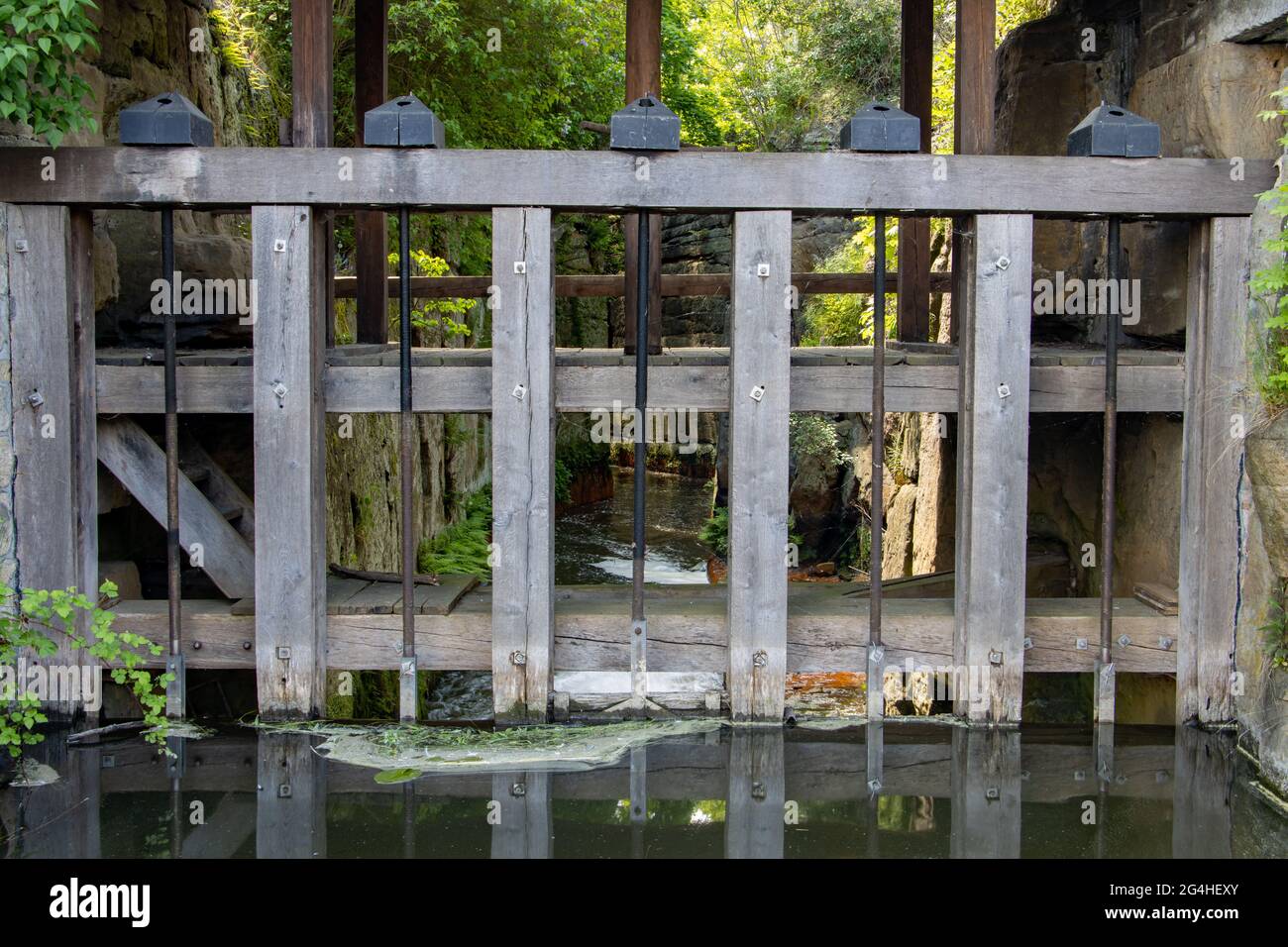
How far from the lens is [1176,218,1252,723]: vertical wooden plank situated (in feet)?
18.5

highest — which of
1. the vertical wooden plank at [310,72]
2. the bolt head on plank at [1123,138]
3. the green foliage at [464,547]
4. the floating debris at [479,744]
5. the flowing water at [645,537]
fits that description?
the vertical wooden plank at [310,72]

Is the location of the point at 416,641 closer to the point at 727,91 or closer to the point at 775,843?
the point at 775,843

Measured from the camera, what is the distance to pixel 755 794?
195 inches

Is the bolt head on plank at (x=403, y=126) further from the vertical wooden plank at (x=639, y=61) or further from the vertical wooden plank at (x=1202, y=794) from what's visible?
the vertical wooden plank at (x=1202, y=794)

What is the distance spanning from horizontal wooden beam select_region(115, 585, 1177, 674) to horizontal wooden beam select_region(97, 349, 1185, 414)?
98 cm

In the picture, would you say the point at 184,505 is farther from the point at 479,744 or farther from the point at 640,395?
the point at 640,395

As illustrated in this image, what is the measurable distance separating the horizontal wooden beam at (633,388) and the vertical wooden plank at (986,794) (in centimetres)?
153

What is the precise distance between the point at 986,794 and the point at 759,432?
1.80 metres

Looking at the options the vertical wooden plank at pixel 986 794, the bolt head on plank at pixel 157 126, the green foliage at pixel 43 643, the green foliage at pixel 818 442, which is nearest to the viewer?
the vertical wooden plank at pixel 986 794

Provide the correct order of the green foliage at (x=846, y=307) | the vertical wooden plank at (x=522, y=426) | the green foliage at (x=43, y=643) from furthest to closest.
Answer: the green foliage at (x=846, y=307) → the vertical wooden plank at (x=522, y=426) → the green foliage at (x=43, y=643)

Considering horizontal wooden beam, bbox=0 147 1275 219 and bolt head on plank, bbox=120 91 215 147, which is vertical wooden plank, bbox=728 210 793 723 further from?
bolt head on plank, bbox=120 91 215 147

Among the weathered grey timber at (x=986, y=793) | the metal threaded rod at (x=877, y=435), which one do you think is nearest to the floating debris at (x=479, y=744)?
the metal threaded rod at (x=877, y=435)

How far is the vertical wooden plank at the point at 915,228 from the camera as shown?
7.74 meters

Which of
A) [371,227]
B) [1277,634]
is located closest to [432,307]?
[371,227]
